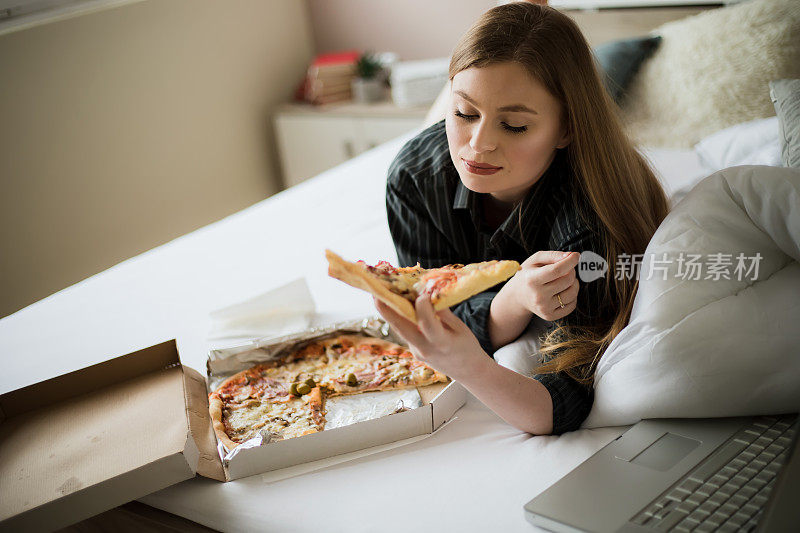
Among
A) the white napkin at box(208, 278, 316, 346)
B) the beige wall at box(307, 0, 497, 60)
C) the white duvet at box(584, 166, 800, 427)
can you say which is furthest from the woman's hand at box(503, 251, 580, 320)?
the beige wall at box(307, 0, 497, 60)

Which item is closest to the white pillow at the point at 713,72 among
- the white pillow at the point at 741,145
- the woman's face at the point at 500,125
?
the white pillow at the point at 741,145

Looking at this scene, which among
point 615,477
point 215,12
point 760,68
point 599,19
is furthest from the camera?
point 215,12

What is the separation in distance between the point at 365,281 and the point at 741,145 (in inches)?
52.2

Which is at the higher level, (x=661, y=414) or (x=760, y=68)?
(x=760, y=68)

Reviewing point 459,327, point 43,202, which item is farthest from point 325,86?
point 459,327

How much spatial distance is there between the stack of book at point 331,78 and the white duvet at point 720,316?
2540mm

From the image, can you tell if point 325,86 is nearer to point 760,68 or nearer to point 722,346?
point 760,68

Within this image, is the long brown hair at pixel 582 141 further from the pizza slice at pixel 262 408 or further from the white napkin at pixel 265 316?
the white napkin at pixel 265 316

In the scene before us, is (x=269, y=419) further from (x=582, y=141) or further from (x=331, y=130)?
(x=331, y=130)

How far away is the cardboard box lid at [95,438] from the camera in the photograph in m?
1.04

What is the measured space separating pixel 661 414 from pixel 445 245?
0.59 meters

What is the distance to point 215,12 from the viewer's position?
3367mm

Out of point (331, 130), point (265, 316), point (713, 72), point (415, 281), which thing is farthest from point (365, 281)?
point (331, 130)

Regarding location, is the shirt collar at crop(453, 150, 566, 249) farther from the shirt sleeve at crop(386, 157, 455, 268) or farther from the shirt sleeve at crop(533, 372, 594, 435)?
the shirt sleeve at crop(533, 372, 594, 435)
